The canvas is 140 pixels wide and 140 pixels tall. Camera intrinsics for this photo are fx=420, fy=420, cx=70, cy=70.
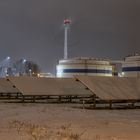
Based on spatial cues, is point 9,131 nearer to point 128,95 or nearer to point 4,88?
point 128,95

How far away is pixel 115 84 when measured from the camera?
29984 mm

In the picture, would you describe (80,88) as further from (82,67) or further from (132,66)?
(82,67)

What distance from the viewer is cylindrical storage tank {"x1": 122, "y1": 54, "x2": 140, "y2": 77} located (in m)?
Result: 80.8

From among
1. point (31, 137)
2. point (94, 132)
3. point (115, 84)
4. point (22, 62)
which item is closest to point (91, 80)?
point (115, 84)

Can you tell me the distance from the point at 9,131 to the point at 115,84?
16336 mm

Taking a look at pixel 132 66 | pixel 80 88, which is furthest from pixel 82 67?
pixel 80 88

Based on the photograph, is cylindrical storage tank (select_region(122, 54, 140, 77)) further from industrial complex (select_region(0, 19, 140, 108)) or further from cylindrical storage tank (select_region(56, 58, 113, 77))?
industrial complex (select_region(0, 19, 140, 108))

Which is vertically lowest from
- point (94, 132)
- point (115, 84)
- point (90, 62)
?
point (94, 132)

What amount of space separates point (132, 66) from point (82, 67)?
34.4 feet

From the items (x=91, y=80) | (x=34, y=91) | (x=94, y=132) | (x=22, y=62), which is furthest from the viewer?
(x=22, y=62)

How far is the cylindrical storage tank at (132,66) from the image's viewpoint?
80750mm

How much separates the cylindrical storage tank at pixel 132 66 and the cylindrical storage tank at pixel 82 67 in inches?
233

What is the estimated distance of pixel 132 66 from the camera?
3241 inches

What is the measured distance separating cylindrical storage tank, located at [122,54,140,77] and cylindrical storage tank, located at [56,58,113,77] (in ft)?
19.4
